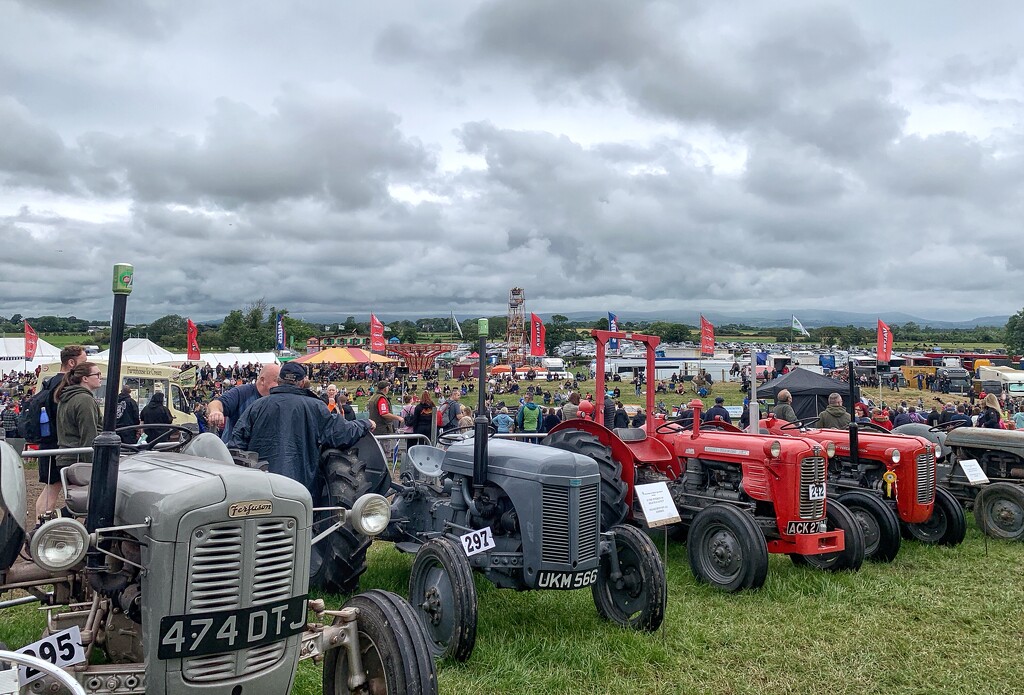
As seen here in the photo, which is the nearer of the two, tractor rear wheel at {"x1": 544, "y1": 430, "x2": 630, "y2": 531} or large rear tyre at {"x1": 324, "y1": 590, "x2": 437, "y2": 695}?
large rear tyre at {"x1": 324, "y1": 590, "x2": 437, "y2": 695}

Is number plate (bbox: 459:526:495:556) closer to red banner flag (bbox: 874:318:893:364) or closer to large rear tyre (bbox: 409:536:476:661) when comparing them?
large rear tyre (bbox: 409:536:476:661)

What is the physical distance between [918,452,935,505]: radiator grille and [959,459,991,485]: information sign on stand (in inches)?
30.0

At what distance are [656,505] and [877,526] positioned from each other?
295cm

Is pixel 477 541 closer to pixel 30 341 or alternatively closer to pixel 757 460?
pixel 757 460

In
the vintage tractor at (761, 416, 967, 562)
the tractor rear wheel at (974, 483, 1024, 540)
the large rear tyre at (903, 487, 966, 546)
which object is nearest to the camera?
the vintage tractor at (761, 416, 967, 562)

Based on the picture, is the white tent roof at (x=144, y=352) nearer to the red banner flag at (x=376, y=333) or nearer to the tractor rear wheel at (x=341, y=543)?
the red banner flag at (x=376, y=333)

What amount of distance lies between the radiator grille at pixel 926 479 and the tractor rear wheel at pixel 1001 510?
1.09m

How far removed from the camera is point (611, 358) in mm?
45938

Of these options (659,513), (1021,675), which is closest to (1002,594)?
(1021,675)

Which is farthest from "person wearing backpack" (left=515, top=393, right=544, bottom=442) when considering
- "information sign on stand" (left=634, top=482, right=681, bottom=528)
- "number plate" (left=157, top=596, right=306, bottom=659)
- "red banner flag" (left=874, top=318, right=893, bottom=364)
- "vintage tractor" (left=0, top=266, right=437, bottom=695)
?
"number plate" (left=157, top=596, right=306, bottom=659)

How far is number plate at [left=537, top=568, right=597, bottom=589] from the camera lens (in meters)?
4.70

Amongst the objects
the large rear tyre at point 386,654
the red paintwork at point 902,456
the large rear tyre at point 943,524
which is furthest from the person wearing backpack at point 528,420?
the large rear tyre at point 386,654

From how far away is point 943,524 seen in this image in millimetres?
7852

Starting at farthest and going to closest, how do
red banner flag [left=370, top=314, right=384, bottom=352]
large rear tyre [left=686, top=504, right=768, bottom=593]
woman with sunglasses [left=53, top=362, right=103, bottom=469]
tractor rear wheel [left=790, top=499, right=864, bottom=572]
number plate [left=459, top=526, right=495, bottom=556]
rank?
1. red banner flag [left=370, top=314, right=384, bottom=352]
2. tractor rear wheel [left=790, top=499, right=864, bottom=572]
3. large rear tyre [left=686, top=504, right=768, bottom=593]
4. woman with sunglasses [left=53, top=362, right=103, bottom=469]
5. number plate [left=459, top=526, right=495, bottom=556]
